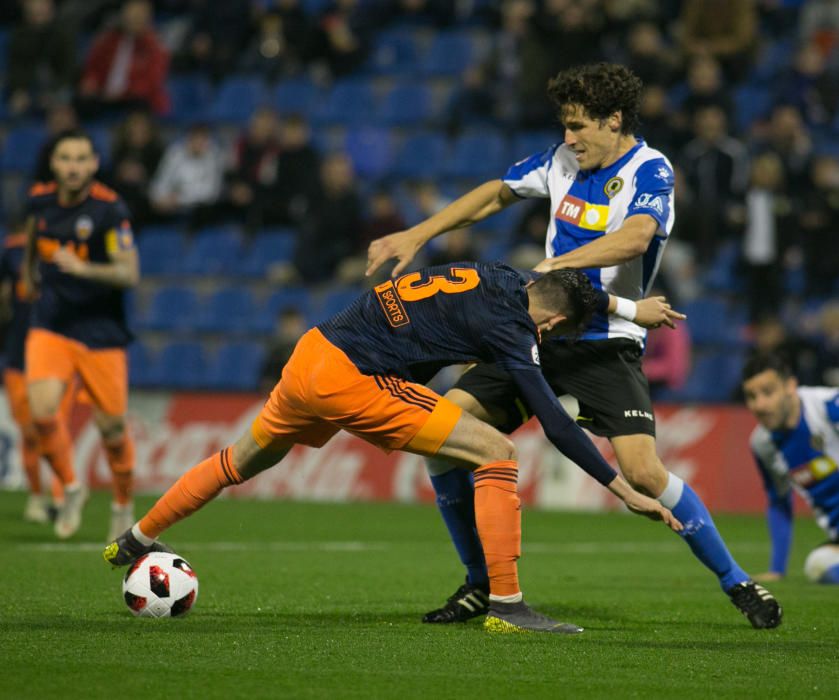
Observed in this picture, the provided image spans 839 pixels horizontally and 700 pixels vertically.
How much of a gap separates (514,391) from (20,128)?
14516 mm

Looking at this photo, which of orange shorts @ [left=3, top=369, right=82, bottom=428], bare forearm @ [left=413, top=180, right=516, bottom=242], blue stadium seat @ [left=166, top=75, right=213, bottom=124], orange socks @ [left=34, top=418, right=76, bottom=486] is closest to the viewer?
bare forearm @ [left=413, top=180, right=516, bottom=242]

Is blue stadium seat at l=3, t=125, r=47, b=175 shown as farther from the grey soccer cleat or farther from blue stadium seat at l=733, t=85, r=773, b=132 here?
the grey soccer cleat

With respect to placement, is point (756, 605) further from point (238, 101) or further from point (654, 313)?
point (238, 101)

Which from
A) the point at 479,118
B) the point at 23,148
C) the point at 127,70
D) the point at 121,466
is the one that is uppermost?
the point at 127,70

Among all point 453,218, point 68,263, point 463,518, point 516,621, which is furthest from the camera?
point 68,263

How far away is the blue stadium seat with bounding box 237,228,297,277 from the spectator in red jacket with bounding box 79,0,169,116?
2.55m

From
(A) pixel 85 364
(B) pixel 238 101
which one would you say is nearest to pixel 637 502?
(A) pixel 85 364

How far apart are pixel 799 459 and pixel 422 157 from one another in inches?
386

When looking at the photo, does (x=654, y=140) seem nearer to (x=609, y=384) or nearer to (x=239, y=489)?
(x=239, y=489)

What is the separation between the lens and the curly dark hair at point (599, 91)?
6922mm

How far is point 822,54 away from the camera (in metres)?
17.4

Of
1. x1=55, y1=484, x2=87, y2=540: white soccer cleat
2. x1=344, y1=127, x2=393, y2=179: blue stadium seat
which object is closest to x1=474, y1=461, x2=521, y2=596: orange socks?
x1=55, y1=484, x2=87, y2=540: white soccer cleat

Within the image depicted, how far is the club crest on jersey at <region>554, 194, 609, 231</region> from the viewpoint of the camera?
7.07 m

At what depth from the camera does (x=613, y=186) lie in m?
7.06
